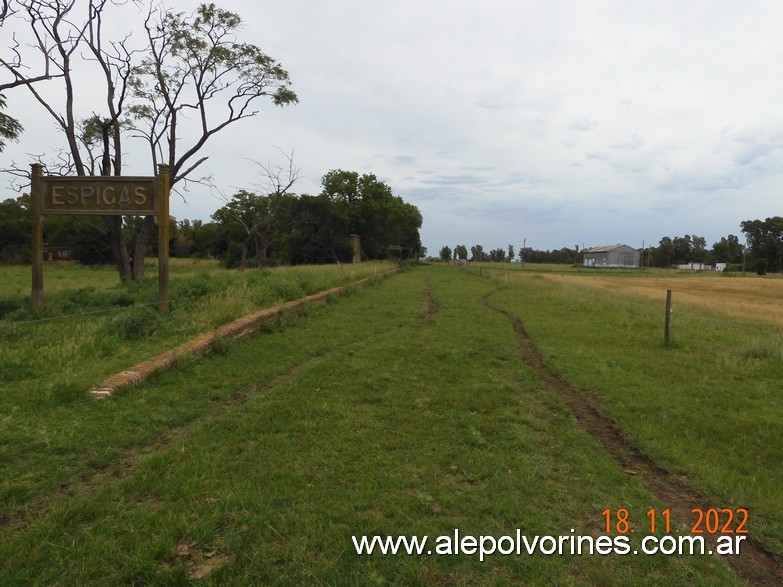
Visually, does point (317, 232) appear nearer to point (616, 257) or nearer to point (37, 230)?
point (37, 230)

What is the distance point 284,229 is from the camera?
45.1 metres

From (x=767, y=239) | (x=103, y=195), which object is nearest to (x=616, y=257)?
(x=767, y=239)

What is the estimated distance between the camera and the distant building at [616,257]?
113 meters

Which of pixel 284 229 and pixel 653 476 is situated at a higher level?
pixel 284 229

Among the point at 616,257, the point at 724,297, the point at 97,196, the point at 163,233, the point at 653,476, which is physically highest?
the point at 616,257

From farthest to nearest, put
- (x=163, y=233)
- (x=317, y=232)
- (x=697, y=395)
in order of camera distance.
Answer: (x=317, y=232), (x=163, y=233), (x=697, y=395)

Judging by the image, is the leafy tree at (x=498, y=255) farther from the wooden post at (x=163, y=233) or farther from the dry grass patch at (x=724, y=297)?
the wooden post at (x=163, y=233)

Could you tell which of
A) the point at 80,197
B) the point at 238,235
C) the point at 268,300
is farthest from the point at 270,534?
the point at 238,235

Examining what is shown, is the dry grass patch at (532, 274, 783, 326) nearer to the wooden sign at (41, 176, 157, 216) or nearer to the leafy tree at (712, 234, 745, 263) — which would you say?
the wooden sign at (41, 176, 157, 216)

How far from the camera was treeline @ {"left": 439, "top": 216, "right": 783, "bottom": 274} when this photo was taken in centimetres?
8681

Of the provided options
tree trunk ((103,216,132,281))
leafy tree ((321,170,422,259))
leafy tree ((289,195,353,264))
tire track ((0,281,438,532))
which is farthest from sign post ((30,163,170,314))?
leafy tree ((321,170,422,259))

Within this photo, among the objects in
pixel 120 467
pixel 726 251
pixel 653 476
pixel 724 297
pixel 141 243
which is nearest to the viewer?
pixel 120 467

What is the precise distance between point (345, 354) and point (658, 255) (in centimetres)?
12912

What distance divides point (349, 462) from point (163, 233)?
685cm
